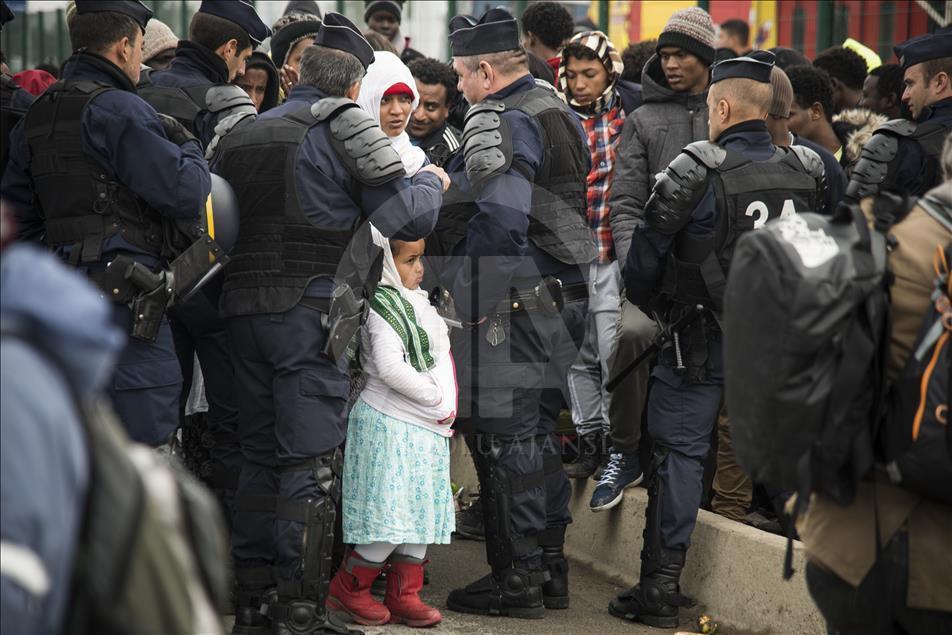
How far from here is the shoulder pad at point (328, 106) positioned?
507 cm

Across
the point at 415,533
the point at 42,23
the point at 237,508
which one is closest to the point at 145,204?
the point at 237,508

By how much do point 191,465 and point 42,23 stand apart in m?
8.74

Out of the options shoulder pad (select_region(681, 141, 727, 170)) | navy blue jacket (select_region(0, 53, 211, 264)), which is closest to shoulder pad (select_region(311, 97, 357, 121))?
navy blue jacket (select_region(0, 53, 211, 264))

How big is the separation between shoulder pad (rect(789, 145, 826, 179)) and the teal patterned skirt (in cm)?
198

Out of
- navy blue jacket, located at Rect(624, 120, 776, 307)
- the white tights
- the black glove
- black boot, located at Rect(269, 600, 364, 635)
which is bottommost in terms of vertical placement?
black boot, located at Rect(269, 600, 364, 635)

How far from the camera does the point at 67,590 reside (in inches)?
81.2

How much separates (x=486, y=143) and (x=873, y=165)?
1.79 m

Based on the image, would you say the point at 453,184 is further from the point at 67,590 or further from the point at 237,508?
the point at 67,590

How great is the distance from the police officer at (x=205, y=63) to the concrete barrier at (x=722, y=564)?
2.69 m

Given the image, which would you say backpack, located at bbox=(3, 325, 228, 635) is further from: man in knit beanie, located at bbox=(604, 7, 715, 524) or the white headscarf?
man in knit beanie, located at bbox=(604, 7, 715, 524)

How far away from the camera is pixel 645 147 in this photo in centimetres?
678

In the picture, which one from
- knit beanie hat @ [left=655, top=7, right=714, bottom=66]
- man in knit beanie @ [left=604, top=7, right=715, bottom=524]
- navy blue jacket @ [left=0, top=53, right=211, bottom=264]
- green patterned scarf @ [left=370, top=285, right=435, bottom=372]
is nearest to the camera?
navy blue jacket @ [left=0, top=53, right=211, bottom=264]

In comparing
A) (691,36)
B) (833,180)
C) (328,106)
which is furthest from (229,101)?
(833,180)

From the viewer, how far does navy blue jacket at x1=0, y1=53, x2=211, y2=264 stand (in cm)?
486
